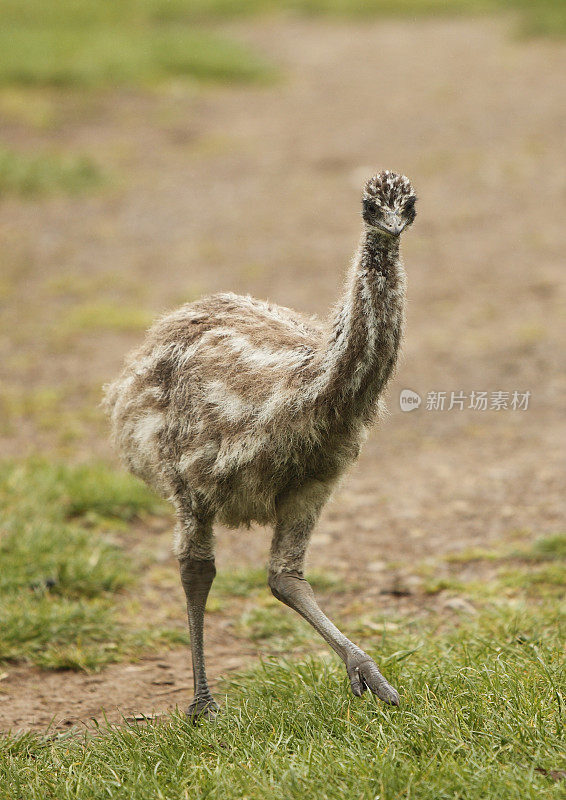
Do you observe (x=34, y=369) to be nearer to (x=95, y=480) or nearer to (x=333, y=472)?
(x=95, y=480)

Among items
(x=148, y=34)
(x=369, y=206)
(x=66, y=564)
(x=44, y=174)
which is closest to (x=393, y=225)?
(x=369, y=206)

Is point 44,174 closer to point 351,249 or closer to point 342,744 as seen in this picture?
point 351,249

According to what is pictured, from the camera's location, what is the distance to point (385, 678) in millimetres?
3982

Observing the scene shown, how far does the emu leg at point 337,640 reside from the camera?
3777 mm

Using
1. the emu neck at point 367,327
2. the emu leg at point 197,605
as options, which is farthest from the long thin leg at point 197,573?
the emu neck at point 367,327

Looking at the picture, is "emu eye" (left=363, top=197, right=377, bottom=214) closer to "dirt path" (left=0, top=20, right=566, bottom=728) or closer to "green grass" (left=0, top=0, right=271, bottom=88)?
"dirt path" (left=0, top=20, right=566, bottom=728)

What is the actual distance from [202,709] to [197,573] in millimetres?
551

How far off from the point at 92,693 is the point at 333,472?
1500 millimetres

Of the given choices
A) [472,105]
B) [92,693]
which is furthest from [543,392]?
[472,105]

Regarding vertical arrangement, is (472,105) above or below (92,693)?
above

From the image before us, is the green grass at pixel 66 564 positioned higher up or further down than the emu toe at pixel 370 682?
higher up

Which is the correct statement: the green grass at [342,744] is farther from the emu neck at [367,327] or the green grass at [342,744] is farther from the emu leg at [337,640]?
the emu neck at [367,327]

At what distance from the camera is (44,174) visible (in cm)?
1226

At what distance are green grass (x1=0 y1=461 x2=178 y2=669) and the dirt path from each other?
0.15 meters
